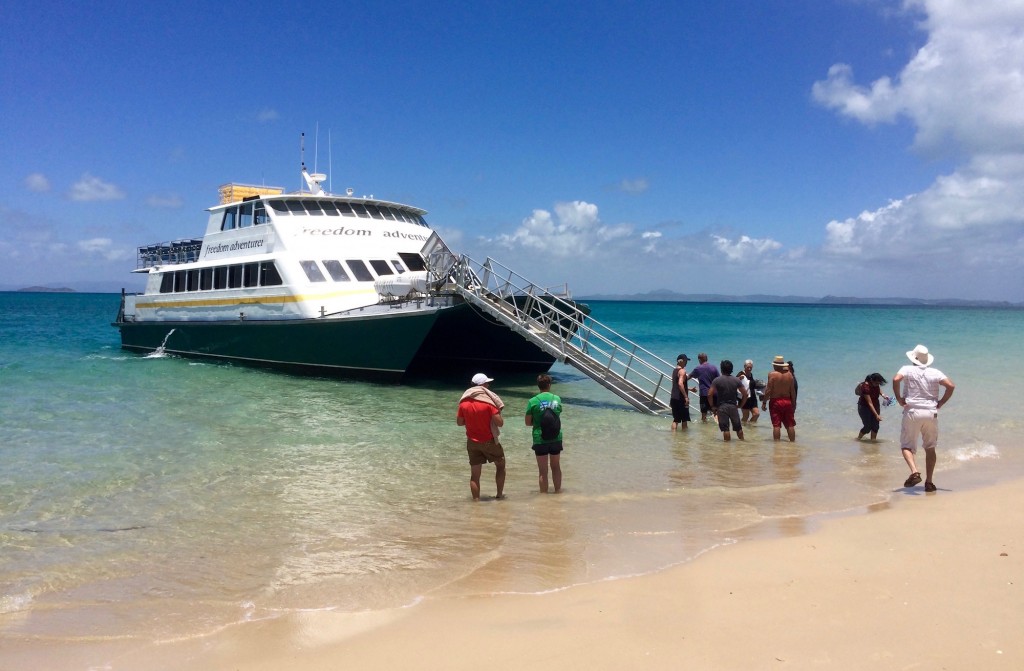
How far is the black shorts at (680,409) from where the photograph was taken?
39.2 ft

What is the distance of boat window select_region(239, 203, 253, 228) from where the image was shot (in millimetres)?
20328

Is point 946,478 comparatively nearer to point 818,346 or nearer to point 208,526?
point 208,526

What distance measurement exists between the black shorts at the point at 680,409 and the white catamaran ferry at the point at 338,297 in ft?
14.4

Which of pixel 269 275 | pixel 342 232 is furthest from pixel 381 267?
pixel 269 275

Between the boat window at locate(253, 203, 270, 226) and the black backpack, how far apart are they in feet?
47.7

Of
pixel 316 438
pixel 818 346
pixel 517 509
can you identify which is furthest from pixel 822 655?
pixel 818 346

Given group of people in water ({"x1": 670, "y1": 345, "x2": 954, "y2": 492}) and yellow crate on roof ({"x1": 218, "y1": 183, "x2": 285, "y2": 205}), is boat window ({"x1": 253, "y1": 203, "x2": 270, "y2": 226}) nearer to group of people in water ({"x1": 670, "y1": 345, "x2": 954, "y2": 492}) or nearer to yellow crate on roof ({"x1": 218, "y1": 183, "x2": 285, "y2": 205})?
yellow crate on roof ({"x1": 218, "y1": 183, "x2": 285, "y2": 205})

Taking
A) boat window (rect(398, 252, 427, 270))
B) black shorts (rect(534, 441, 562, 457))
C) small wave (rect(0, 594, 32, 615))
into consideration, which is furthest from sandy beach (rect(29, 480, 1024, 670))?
boat window (rect(398, 252, 427, 270))

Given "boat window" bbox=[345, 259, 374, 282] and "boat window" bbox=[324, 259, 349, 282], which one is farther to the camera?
"boat window" bbox=[345, 259, 374, 282]

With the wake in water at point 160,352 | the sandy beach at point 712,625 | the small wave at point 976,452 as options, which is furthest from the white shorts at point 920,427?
the wake in water at point 160,352

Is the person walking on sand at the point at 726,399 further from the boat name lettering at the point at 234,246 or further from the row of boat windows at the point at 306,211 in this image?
the boat name lettering at the point at 234,246

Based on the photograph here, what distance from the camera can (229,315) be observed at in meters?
20.7

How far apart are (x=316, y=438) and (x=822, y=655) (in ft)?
29.2

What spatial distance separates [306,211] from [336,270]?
2.38 metres
